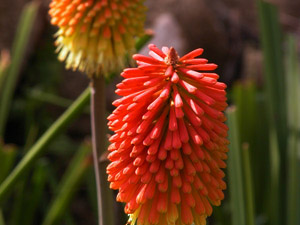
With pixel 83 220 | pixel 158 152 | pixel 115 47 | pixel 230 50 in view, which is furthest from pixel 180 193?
pixel 230 50

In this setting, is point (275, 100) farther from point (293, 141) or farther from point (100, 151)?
point (100, 151)

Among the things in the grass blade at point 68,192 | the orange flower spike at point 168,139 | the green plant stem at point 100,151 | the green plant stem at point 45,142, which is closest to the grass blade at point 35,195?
the grass blade at point 68,192

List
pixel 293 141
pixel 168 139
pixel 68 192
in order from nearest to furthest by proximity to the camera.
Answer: pixel 168 139 → pixel 293 141 → pixel 68 192

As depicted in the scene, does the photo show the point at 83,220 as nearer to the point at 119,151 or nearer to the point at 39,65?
the point at 39,65

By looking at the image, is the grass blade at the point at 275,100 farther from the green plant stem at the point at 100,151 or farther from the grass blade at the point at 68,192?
the green plant stem at the point at 100,151

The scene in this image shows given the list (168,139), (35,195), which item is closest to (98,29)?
(168,139)

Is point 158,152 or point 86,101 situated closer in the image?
point 158,152
